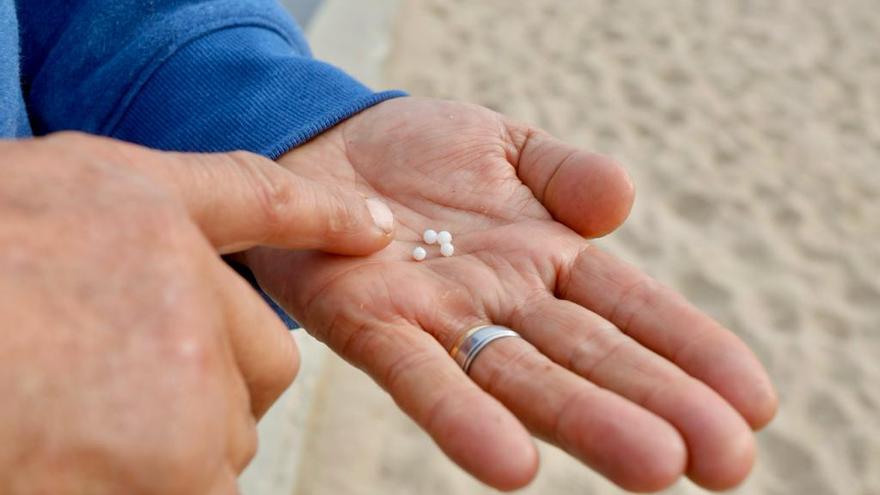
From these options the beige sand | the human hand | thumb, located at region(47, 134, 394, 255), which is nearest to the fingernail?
thumb, located at region(47, 134, 394, 255)

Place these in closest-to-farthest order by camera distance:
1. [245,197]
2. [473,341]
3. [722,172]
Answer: [245,197]
[473,341]
[722,172]

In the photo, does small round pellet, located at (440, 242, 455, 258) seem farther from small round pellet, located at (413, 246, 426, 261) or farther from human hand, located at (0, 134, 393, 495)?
human hand, located at (0, 134, 393, 495)

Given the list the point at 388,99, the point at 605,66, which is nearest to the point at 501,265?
the point at 388,99

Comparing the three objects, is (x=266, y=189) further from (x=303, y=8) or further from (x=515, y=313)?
(x=303, y=8)

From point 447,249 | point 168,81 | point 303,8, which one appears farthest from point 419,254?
point 303,8

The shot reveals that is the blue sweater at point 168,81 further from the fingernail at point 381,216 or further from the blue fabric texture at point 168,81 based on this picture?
the fingernail at point 381,216

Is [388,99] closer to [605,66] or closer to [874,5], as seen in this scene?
[605,66]
